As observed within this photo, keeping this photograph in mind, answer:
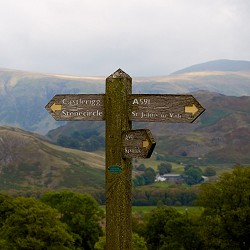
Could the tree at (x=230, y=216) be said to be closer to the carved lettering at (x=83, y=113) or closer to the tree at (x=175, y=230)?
the tree at (x=175, y=230)

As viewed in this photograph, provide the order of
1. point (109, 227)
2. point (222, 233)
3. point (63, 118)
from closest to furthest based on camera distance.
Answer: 1. point (109, 227)
2. point (63, 118)
3. point (222, 233)

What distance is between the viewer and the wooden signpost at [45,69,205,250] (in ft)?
28.9


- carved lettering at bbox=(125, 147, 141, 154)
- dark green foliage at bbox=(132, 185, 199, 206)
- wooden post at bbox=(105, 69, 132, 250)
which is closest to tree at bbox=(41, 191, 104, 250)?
wooden post at bbox=(105, 69, 132, 250)

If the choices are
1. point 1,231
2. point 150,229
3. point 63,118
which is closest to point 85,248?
point 150,229

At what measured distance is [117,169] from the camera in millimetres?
8930

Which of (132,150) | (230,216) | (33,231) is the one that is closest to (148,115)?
(132,150)

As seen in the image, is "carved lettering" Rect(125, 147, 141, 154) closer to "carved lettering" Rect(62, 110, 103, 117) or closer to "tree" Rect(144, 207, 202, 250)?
"carved lettering" Rect(62, 110, 103, 117)

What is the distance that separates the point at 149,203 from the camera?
161625 millimetres

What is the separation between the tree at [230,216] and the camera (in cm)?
3950

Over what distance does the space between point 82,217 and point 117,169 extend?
53321mm

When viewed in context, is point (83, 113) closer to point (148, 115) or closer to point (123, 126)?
point (123, 126)

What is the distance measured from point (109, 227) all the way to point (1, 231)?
143 feet

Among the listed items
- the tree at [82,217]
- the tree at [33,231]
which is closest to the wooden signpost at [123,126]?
the tree at [33,231]

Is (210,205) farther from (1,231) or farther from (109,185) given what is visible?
(109,185)
